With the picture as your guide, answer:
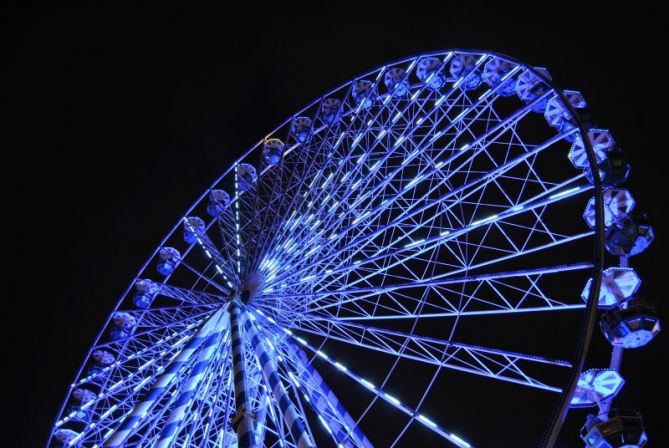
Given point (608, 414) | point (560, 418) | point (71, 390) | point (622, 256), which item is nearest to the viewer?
point (560, 418)

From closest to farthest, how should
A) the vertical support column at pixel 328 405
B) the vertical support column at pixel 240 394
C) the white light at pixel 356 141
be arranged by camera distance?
the vertical support column at pixel 240 394 → the vertical support column at pixel 328 405 → the white light at pixel 356 141

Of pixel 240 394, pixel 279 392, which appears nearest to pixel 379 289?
pixel 279 392

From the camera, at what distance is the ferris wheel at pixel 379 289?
754 cm

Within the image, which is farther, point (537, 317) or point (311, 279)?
point (537, 317)

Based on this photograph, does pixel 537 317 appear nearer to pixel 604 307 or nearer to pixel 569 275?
pixel 569 275

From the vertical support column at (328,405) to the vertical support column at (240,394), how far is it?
0.96 meters

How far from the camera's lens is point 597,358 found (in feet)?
56.1

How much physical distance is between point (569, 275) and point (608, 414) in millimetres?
12010

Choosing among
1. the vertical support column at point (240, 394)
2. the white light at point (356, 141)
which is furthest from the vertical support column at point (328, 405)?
the white light at point (356, 141)

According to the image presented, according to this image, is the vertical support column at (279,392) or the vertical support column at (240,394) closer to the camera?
the vertical support column at (279,392)

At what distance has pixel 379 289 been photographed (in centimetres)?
938

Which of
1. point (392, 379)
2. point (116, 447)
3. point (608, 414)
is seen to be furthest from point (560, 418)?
point (392, 379)

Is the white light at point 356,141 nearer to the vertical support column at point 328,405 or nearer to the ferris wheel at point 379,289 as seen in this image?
the ferris wheel at point 379,289

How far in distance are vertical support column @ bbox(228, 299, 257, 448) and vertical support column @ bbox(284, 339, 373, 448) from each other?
0.96 metres
